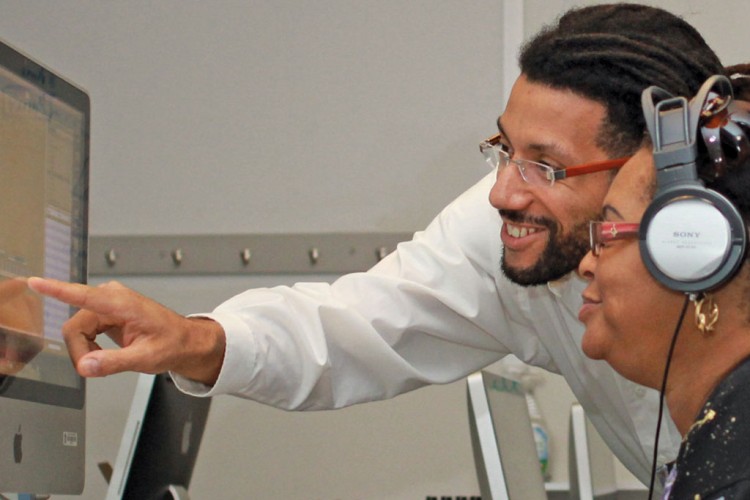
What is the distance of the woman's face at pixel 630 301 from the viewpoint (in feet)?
3.19

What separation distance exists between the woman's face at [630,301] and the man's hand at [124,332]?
0.48 m

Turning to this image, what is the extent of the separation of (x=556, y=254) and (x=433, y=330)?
303 mm

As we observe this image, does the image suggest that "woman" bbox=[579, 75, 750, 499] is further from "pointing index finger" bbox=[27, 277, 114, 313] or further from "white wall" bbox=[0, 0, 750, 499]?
"white wall" bbox=[0, 0, 750, 499]

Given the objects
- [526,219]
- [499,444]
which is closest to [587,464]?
[499,444]

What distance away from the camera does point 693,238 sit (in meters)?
0.91

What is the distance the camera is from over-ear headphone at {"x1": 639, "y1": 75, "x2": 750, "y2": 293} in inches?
35.5

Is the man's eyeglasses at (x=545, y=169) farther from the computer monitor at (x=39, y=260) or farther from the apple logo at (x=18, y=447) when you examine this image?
the apple logo at (x=18, y=447)

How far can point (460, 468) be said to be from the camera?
303cm

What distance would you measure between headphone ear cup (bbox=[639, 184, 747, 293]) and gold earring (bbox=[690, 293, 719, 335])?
0.06 feet

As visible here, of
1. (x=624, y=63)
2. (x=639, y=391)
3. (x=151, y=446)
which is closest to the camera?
(x=624, y=63)

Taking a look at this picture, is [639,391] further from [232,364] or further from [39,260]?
[39,260]

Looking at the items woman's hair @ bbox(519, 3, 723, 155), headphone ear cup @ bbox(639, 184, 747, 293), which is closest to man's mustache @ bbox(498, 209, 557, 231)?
woman's hair @ bbox(519, 3, 723, 155)

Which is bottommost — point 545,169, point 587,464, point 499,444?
point 587,464

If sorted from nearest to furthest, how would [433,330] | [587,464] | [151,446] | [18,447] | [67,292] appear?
[67,292] → [18,447] → [433,330] → [151,446] → [587,464]
